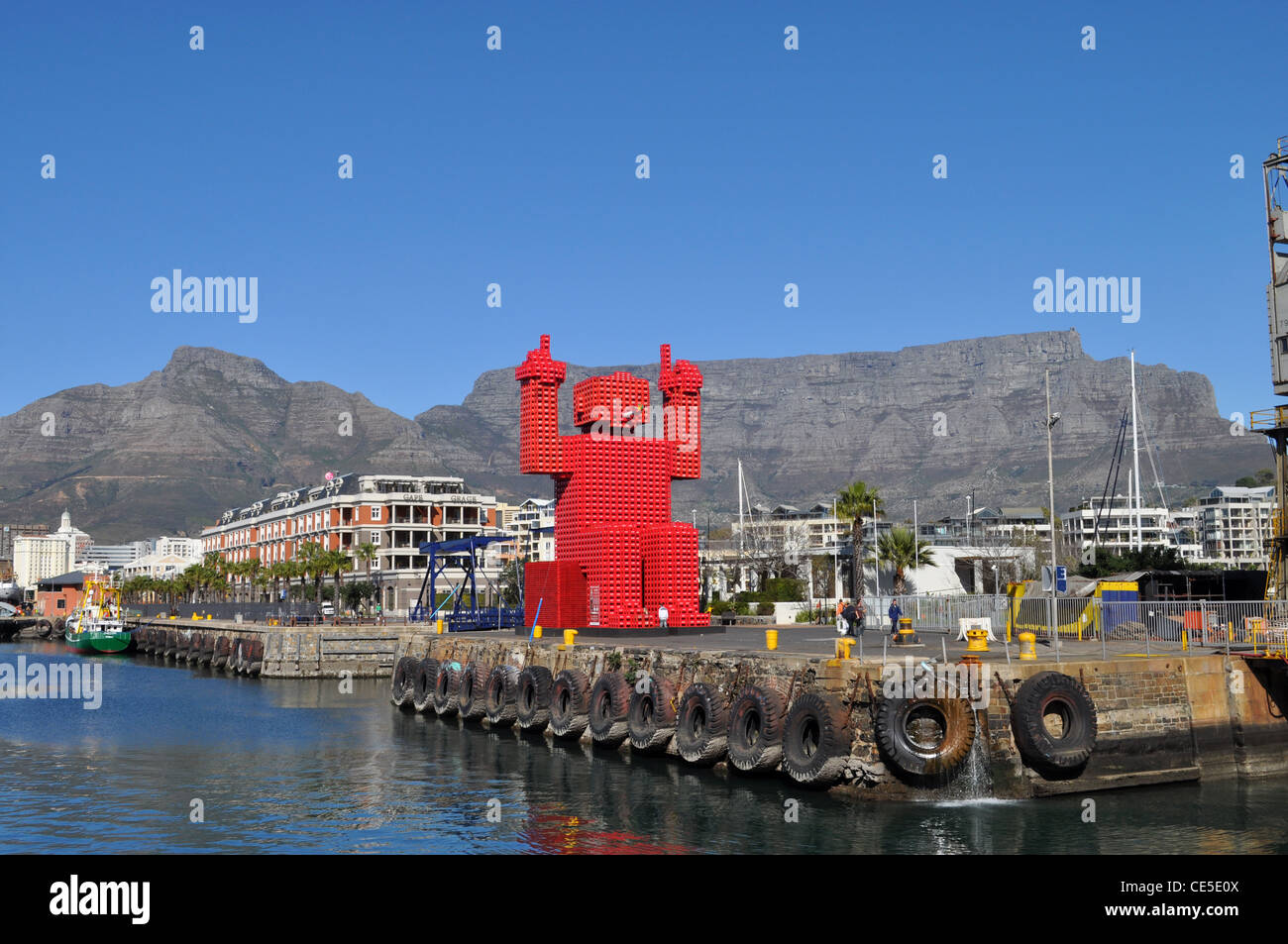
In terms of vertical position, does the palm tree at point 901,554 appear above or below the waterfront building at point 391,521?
below

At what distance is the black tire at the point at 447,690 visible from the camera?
48688 mm

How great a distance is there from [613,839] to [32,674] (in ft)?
218

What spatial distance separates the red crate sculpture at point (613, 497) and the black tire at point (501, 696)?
9.61 metres

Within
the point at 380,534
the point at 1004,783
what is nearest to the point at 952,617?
the point at 1004,783

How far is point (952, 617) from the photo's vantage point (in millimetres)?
47750

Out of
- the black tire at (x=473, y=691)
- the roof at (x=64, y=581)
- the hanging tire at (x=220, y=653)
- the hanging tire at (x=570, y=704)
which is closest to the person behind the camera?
Answer: the hanging tire at (x=570, y=704)

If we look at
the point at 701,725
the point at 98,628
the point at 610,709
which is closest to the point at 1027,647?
the point at 701,725

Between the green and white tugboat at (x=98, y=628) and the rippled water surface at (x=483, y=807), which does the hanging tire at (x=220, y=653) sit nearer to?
the green and white tugboat at (x=98, y=628)

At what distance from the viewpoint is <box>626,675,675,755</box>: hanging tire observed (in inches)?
1364

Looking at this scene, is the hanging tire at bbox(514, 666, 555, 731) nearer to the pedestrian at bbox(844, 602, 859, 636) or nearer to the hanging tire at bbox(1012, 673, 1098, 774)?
the pedestrian at bbox(844, 602, 859, 636)

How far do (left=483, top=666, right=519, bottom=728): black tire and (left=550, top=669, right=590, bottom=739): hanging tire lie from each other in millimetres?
3667

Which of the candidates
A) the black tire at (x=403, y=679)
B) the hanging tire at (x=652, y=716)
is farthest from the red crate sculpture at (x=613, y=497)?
the hanging tire at (x=652, y=716)

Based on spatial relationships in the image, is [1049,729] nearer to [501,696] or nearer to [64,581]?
[501,696]
